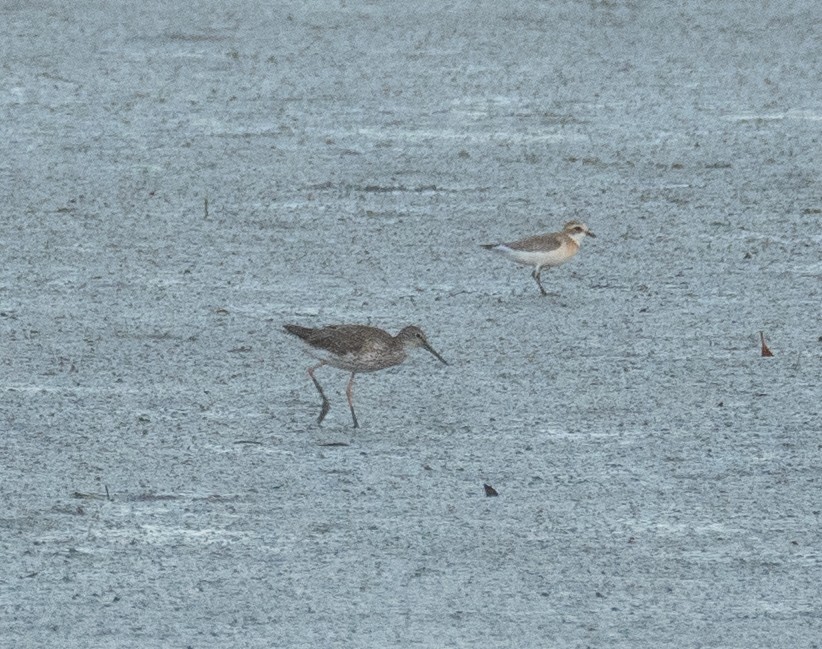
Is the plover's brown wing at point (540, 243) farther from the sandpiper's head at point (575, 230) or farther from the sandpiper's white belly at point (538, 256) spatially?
the sandpiper's head at point (575, 230)

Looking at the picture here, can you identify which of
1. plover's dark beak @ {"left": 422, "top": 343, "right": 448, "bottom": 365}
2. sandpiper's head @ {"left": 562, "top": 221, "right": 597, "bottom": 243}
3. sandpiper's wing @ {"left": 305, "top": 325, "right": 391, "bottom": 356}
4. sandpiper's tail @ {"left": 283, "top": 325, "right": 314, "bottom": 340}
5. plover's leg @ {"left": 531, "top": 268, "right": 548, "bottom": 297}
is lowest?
plover's leg @ {"left": 531, "top": 268, "right": 548, "bottom": 297}

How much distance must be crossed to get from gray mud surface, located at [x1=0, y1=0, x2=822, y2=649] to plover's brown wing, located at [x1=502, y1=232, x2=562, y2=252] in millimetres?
301

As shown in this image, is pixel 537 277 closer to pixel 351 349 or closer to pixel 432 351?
pixel 432 351

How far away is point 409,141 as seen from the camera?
16.1 m

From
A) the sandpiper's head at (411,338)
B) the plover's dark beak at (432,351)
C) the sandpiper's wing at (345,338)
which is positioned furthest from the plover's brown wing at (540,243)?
the sandpiper's wing at (345,338)

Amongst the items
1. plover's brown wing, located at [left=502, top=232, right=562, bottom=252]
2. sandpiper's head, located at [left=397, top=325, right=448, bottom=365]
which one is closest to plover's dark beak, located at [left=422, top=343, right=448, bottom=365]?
sandpiper's head, located at [left=397, top=325, right=448, bottom=365]

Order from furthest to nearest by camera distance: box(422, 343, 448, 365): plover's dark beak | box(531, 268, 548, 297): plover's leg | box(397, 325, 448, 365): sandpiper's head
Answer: box(531, 268, 548, 297): plover's leg → box(422, 343, 448, 365): plover's dark beak → box(397, 325, 448, 365): sandpiper's head

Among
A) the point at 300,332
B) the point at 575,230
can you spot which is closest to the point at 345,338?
the point at 300,332

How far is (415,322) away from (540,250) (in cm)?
143

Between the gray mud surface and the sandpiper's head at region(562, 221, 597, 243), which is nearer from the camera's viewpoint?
the gray mud surface

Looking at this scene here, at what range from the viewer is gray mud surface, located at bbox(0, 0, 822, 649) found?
6906mm

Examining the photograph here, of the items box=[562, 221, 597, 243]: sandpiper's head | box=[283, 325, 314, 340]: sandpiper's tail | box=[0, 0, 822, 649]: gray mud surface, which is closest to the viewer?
box=[0, 0, 822, 649]: gray mud surface

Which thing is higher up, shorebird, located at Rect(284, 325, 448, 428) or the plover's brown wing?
shorebird, located at Rect(284, 325, 448, 428)

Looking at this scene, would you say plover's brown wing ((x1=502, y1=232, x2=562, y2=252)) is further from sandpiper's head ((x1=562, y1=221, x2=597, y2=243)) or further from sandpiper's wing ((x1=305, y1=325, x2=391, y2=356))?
sandpiper's wing ((x1=305, y1=325, x2=391, y2=356))
